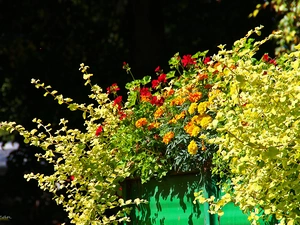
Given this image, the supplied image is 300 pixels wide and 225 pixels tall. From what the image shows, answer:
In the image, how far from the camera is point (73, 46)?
10266mm

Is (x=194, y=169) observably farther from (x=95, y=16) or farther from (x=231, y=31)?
(x=95, y=16)

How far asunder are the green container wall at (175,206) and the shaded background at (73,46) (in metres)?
4.82

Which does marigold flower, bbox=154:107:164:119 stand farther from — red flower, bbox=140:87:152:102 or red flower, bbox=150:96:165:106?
red flower, bbox=140:87:152:102

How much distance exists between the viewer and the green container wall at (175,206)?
3791mm

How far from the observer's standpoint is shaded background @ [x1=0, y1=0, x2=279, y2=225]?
378 inches

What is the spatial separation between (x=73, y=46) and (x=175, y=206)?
21.3ft

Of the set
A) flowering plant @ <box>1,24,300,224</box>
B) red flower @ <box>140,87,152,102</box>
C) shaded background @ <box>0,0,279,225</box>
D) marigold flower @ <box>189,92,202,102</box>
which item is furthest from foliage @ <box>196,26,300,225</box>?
shaded background @ <box>0,0,279,225</box>

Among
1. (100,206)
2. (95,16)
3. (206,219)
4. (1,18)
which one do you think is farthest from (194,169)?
(95,16)

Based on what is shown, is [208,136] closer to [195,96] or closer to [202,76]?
A: [195,96]

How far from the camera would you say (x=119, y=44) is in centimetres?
1079

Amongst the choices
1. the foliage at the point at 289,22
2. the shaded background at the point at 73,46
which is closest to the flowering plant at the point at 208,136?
the foliage at the point at 289,22

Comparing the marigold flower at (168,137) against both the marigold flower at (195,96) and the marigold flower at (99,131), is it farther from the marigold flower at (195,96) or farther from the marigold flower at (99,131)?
the marigold flower at (99,131)

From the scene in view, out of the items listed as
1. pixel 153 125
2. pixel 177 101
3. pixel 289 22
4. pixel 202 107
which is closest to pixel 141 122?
pixel 153 125

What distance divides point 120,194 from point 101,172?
319 millimetres
